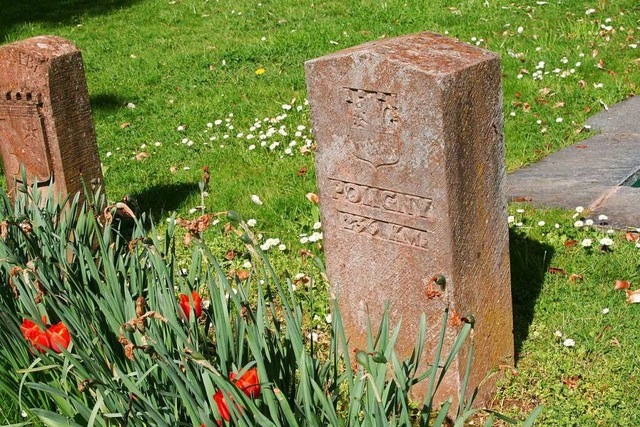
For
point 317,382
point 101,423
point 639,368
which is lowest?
point 639,368

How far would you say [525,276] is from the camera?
4516 mm

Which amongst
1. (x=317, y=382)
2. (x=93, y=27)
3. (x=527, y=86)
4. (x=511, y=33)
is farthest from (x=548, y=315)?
(x=93, y=27)

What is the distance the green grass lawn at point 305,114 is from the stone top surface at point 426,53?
770 millimetres

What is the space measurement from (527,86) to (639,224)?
2439 millimetres

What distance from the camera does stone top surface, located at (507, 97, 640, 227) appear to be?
5.21 meters

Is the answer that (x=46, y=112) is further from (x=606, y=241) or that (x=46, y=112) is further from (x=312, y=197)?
(x=606, y=241)

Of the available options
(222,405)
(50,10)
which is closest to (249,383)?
(222,405)

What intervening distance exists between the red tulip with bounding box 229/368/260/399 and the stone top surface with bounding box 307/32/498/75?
1.18 m

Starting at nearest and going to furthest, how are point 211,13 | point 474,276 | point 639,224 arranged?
1. point 474,276
2. point 639,224
3. point 211,13

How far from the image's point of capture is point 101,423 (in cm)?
291

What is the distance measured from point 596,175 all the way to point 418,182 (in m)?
2.77

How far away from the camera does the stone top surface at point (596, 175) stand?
17.1 feet

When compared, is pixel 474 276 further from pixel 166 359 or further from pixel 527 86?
pixel 527 86

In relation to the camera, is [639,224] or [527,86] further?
[527,86]
